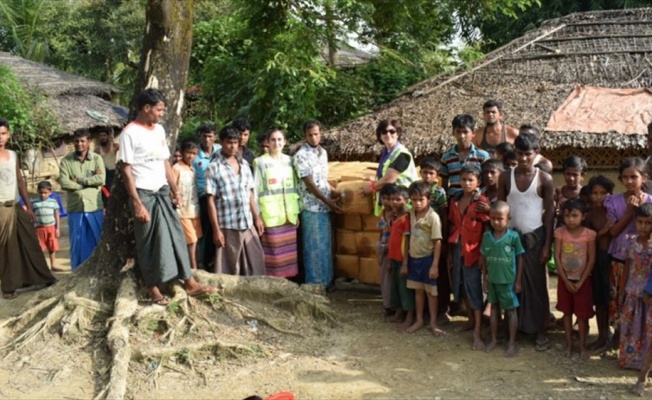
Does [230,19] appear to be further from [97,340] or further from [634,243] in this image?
[634,243]

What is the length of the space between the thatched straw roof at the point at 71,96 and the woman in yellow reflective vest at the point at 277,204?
515 inches

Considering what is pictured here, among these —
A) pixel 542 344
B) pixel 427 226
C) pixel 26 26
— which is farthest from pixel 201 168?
pixel 26 26

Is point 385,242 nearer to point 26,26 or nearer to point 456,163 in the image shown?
point 456,163

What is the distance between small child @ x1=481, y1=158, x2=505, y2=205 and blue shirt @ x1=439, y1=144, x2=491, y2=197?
215 millimetres

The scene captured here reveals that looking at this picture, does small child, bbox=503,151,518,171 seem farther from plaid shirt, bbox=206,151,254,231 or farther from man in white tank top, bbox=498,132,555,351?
plaid shirt, bbox=206,151,254,231

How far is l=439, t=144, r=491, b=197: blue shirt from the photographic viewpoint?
568cm

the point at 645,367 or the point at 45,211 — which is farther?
the point at 45,211

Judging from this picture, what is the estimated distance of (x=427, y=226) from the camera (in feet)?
17.9

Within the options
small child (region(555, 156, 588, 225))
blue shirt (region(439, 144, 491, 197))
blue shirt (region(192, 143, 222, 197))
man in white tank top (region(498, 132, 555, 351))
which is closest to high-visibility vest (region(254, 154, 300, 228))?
blue shirt (region(192, 143, 222, 197))

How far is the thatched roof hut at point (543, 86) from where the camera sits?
8969mm

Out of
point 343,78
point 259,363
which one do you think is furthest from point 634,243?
point 343,78

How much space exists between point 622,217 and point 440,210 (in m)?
1.48

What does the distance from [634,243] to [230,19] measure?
44.7 feet

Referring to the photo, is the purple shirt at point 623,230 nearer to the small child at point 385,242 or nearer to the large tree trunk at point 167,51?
the small child at point 385,242
